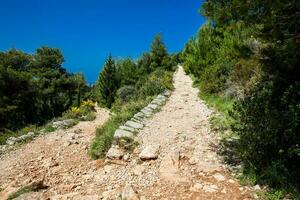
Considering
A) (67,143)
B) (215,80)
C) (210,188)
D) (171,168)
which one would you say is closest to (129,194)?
(171,168)

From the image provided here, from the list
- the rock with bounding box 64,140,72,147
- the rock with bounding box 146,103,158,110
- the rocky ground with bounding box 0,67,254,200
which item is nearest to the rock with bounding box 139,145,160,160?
the rocky ground with bounding box 0,67,254,200

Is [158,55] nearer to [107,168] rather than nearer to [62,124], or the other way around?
[62,124]

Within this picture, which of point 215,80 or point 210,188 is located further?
point 215,80

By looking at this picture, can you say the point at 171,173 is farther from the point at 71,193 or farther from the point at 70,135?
the point at 70,135

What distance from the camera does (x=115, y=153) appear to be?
8508mm

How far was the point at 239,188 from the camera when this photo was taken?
20.4ft

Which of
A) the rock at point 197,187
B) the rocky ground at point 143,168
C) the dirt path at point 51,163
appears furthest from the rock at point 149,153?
the rock at point 197,187

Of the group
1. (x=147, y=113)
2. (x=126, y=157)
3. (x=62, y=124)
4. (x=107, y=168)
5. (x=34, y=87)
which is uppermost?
(x=34, y=87)

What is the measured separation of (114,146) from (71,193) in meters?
2.23

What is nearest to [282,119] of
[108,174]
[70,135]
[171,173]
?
[171,173]

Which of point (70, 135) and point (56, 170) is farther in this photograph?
point (70, 135)

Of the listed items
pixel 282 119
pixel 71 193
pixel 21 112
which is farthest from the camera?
pixel 21 112

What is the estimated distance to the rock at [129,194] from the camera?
6176mm

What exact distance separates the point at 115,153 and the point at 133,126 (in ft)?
7.08
